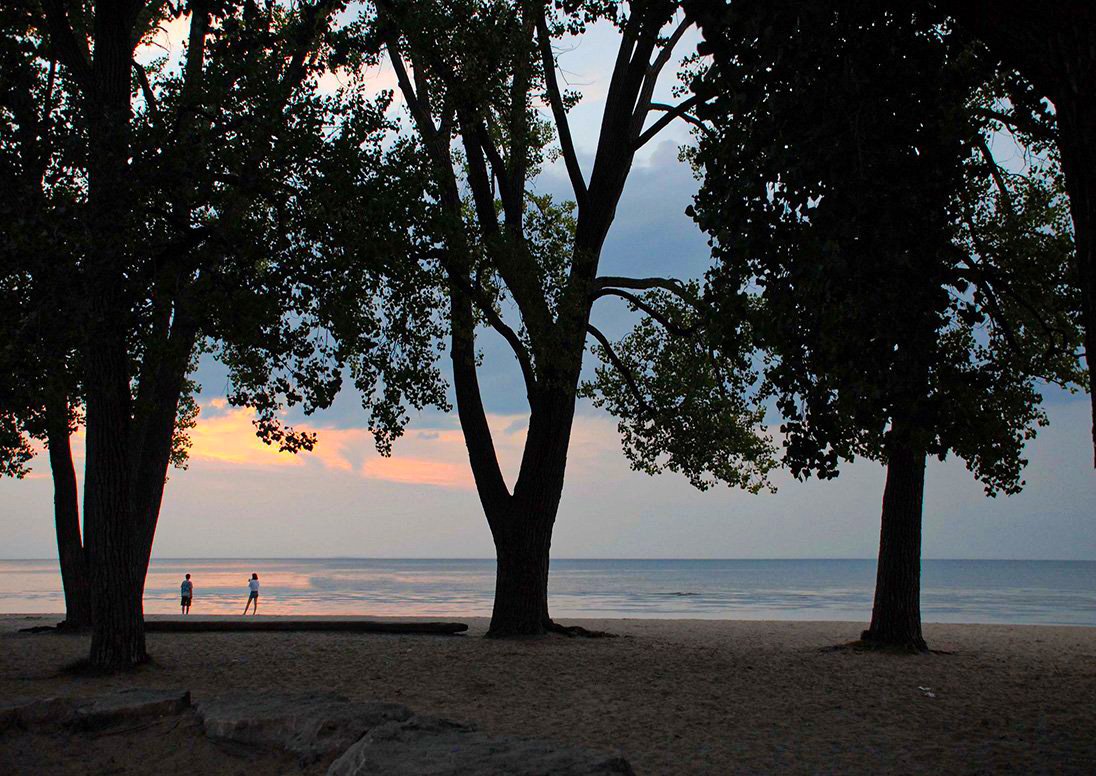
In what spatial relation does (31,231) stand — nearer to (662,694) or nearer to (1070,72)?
(662,694)

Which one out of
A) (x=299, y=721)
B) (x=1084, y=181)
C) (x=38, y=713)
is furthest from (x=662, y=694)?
(x=1084, y=181)

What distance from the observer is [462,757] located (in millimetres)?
Answer: 6184

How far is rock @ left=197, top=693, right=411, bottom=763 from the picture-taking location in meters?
7.71

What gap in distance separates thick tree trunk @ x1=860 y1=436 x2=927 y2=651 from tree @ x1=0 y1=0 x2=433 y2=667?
976cm

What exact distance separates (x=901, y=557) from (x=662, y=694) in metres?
7.55

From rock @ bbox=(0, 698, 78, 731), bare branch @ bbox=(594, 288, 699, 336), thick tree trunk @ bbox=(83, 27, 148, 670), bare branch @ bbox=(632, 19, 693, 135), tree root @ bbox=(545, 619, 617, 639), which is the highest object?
bare branch @ bbox=(632, 19, 693, 135)

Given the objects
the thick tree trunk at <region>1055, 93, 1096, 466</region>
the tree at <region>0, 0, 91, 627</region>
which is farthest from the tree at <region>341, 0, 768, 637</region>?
the thick tree trunk at <region>1055, 93, 1096, 466</region>

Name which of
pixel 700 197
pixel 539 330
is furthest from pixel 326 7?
pixel 700 197

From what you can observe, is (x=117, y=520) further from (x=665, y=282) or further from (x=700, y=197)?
(x=665, y=282)

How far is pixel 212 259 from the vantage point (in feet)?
40.7

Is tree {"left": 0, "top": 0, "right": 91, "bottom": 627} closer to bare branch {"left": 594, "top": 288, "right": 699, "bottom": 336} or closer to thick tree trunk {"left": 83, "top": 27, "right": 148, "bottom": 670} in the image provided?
thick tree trunk {"left": 83, "top": 27, "right": 148, "bottom": 670}

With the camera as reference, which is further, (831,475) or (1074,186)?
(831,475)

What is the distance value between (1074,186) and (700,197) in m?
2.95

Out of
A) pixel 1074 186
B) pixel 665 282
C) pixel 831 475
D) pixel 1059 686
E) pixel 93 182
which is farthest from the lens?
pixel 665 282
